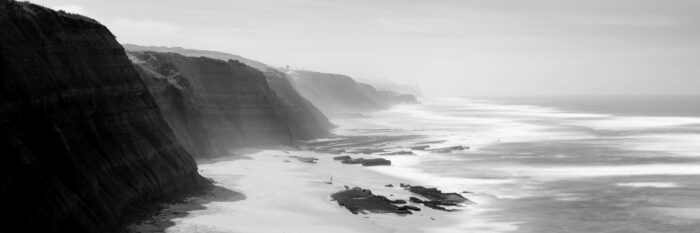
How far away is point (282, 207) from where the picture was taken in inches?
1666

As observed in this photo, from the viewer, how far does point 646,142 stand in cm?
9731

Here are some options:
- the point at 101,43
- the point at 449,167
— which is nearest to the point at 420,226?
the point at 101,43

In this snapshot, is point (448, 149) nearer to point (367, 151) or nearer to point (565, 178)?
point (367, 151)

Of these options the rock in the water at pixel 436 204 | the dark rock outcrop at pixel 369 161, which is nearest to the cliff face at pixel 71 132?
the rock in the water at pixel 436 204

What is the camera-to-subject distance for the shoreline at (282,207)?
36.7 metres

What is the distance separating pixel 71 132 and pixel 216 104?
4642 cm

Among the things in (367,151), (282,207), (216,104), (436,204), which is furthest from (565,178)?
(216,104)

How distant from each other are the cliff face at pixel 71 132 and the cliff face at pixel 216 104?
1916 cm

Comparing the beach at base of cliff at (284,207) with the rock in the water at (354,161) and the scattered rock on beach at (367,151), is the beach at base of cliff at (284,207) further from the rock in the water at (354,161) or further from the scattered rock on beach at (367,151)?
the scattered rock on beach at (367,151)

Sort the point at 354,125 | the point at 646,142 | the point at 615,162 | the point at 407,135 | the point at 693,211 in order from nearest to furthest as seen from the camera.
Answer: the point at 693,211, the point at 615,162, the point at 646,142, the point at 407,135, the point at 354,125

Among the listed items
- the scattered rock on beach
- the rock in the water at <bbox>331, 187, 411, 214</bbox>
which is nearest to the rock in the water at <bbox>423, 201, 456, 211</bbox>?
the rock in the water at <bbox>331, 187, 411, 214</bbox>

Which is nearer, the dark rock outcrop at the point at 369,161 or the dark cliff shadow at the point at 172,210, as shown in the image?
the dark cliff shadow at the point at 172,210

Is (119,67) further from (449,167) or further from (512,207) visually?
(449,167)

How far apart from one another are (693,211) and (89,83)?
120ft
